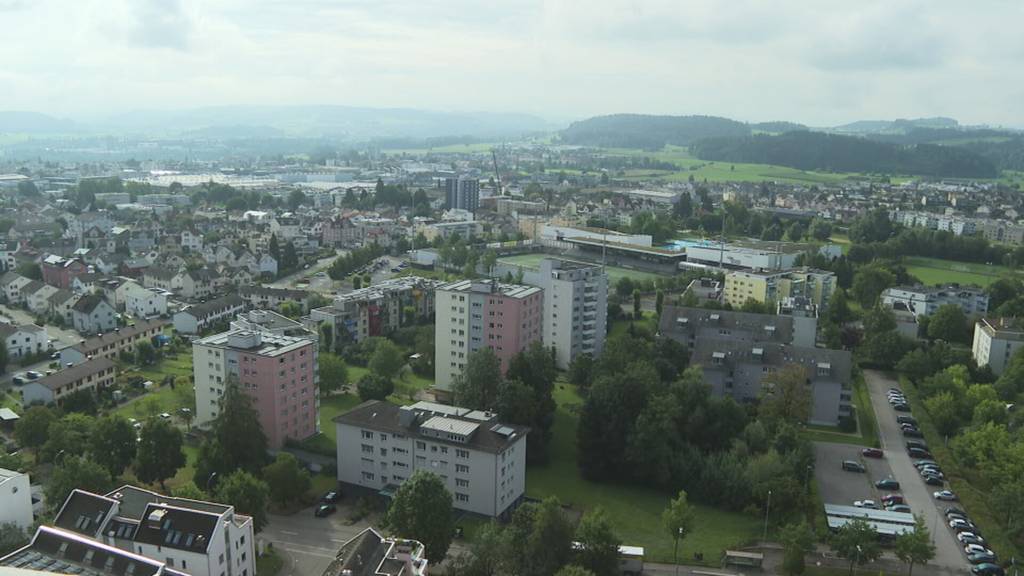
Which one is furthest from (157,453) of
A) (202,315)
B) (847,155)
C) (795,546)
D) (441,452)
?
(847,155)

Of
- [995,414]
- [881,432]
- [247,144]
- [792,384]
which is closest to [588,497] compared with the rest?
[792,384]

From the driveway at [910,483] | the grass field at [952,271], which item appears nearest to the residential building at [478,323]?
the driveway at [910,483]

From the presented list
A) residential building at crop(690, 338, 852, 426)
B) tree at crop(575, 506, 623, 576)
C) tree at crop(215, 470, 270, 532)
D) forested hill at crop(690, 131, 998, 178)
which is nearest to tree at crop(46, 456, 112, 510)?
tree at crop(215, 470, 270, 532)

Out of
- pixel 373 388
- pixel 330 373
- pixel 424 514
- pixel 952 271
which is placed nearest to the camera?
pixel 424 514

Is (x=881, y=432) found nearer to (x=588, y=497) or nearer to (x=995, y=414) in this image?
(x=995, y=414)

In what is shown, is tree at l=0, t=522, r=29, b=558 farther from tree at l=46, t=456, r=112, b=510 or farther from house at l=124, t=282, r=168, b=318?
house at l=124, t=282, r=168, b=318

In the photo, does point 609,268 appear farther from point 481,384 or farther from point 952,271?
point 481,384
